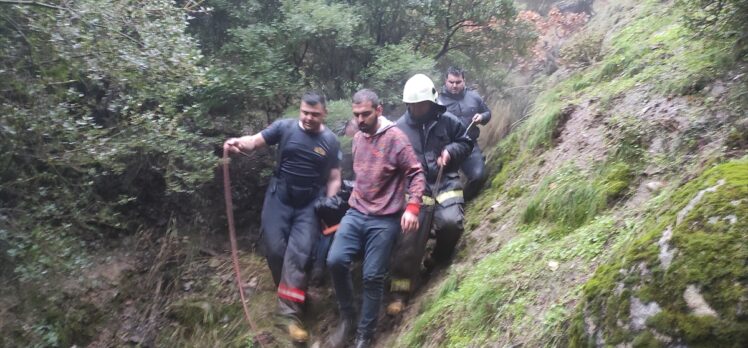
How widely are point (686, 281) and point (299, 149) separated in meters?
4.17

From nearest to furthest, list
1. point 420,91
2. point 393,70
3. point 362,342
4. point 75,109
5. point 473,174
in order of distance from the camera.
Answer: point 362,342 < point 420,91 < point 75,109 < point 473,174 < point 393,70

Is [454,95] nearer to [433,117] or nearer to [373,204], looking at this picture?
[433,117]

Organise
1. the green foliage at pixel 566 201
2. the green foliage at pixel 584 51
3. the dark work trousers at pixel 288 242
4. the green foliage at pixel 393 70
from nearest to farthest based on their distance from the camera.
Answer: the green foliage at pixel 566 201
the dark work trousers at pixel 288 242
the green foliage at pixel 393 70
the green foliage at pixel 584 51

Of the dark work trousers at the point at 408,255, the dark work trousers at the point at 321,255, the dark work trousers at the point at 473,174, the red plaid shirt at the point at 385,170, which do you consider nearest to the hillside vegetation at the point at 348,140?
the dark work trousers at the point at 473,174

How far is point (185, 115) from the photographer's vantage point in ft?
23.6

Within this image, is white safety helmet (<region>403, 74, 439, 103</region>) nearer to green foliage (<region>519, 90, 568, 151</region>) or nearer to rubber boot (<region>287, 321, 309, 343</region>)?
green foliage (<region>519, 90, 568, 151</region>)

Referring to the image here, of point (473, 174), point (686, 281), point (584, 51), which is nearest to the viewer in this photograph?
point (686, 281)

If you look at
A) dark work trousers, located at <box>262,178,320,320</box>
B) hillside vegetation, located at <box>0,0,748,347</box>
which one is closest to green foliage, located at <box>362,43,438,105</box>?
hillside vegetation, located at <box>0,0,748,347</box>

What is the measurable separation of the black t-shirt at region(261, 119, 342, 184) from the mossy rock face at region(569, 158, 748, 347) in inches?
142

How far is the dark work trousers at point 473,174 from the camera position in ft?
22.3

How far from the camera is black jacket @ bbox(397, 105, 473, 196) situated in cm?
577

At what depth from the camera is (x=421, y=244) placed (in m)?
5.34

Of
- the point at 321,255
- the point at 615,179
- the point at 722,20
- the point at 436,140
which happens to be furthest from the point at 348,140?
the point at 722,20

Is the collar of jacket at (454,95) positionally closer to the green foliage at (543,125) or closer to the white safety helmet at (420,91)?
the green foliage at (543,125)
